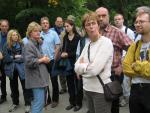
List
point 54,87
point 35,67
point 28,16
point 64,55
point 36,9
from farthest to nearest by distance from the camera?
point 28,16, point 36,9, point 54,87, point 64,55, point 35,67

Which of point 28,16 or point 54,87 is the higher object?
point 28,16

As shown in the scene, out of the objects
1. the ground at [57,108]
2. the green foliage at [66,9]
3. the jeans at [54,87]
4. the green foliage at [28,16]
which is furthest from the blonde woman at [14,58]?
the green foliage at [66,9]

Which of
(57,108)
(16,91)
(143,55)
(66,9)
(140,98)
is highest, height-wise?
(66,9)

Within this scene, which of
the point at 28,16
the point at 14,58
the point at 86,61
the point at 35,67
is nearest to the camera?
the point at 86,61

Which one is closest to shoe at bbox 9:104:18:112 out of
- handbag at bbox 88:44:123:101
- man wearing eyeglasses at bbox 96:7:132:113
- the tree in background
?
man wearing eyeglasses at bbox 96:7:132:113

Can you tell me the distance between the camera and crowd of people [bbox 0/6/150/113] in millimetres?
4754

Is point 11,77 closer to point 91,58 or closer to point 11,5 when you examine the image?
point 91,58

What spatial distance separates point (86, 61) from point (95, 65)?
0.87ft

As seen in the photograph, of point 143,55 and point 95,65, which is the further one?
point 95,65

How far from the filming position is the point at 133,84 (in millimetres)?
4801

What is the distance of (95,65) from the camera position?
4953 mm

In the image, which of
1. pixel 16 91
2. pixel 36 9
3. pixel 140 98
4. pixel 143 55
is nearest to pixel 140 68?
pixel 143 55

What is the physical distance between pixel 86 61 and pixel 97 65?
0.91 ft

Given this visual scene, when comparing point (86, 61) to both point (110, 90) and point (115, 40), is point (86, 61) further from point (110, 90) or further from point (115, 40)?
point (115, 40)
